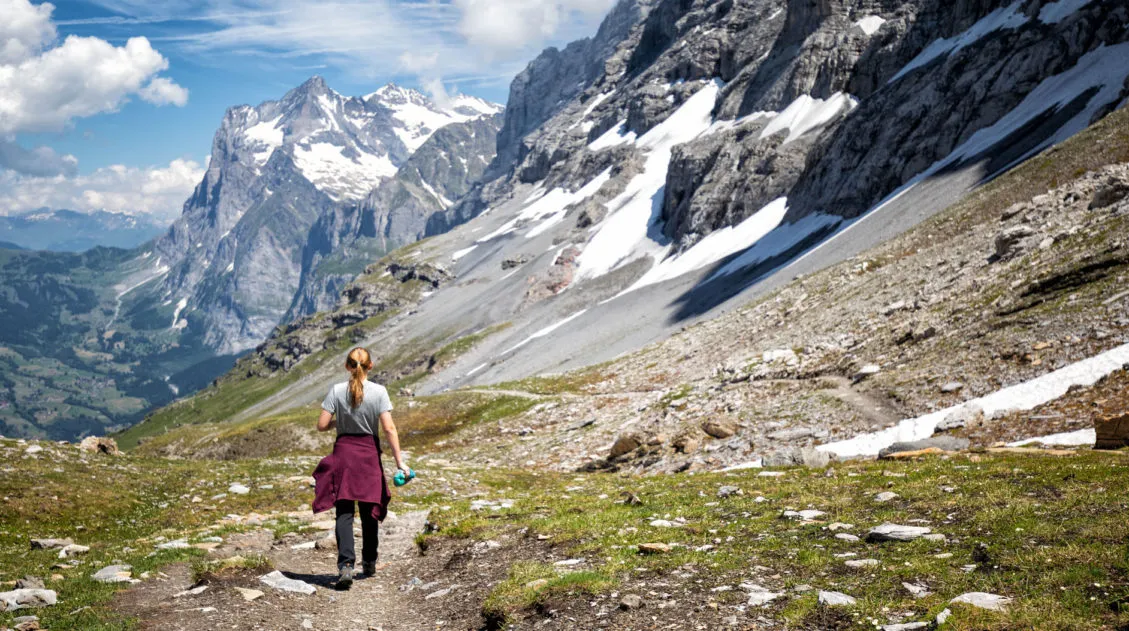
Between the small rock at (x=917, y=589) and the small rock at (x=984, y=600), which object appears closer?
the small rock at (x=984, y=600)

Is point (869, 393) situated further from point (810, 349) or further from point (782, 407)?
point (810, 349)

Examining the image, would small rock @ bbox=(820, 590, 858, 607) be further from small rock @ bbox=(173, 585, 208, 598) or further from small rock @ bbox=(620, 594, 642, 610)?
small rock @ bbox=(173, 585, 208, 598)

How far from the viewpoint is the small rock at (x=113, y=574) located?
41.6ft

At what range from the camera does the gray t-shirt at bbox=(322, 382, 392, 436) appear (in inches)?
513

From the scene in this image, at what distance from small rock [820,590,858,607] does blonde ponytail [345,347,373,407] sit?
8497 millimetres

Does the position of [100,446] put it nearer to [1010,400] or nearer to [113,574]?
[113,574]

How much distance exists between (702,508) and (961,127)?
99961 mm

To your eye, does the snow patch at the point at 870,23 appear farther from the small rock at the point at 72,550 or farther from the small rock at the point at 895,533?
the small rock at the point at 72,550

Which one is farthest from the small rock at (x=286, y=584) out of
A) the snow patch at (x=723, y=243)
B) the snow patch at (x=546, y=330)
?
the snow patch at (x=546, y=330)

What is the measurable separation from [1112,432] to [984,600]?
12878mm

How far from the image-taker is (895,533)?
1049cm

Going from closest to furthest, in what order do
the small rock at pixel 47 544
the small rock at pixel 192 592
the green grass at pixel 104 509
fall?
1. the small rock at pixel 192 592
2. the green grass at pixel 104 509
3. the small rock at pixel 47 544

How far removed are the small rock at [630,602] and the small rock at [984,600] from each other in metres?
3.77

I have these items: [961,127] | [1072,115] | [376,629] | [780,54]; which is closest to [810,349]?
[376,629]
